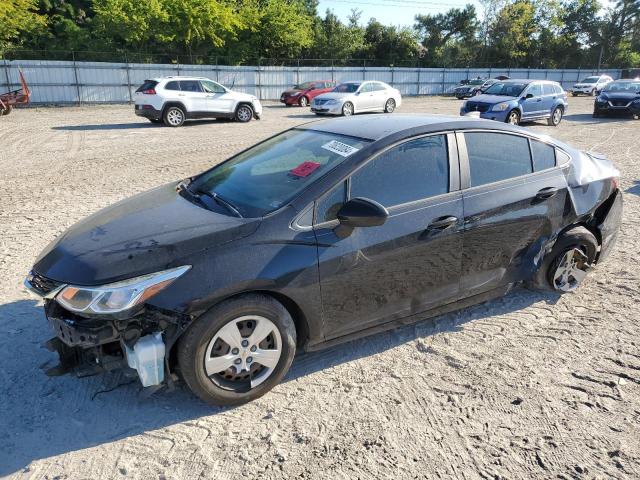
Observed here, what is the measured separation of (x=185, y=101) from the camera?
54.8 ft

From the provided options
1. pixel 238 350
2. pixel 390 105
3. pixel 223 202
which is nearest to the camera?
pixel 238 350

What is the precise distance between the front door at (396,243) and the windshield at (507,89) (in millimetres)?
15082

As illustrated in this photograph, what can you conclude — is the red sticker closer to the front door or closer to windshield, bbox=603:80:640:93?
the front door

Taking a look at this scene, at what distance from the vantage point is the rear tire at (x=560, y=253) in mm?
4230

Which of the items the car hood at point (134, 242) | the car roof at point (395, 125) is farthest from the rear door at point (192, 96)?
the car hood at point (134, 242)

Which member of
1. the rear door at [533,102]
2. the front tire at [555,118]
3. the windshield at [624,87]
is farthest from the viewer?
the windshield at [624,87]

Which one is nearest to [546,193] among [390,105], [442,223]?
[442,223]

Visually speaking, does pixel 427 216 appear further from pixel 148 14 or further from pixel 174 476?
pixel 148 14

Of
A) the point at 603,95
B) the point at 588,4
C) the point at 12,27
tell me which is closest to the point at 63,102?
the point at 12,27

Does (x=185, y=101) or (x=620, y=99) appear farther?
(x=620, y=99)

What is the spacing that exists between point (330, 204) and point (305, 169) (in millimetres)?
434

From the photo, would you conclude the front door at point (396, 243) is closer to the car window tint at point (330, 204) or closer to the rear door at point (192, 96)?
the car window tint at point (330, 204)

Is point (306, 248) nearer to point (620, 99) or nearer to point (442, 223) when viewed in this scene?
point (442, 223)

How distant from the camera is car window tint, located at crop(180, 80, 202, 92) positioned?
55.1 ft
